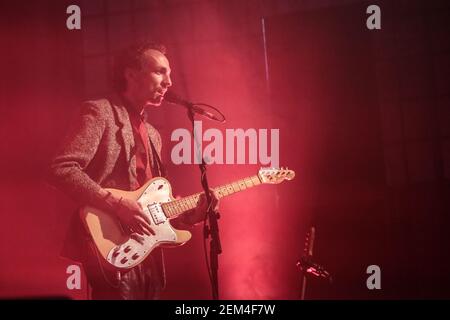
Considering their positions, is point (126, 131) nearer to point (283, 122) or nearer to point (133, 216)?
point (133, 216)

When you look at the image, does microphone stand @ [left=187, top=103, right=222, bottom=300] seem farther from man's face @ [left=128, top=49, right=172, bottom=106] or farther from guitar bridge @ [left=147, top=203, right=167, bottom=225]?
man's face @ [left=128, top=49, right=172, bottom=106]

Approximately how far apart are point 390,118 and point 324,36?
28.2 inches

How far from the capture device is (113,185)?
10.1 feet

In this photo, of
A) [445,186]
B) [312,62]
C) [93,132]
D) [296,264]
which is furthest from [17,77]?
[445,186]

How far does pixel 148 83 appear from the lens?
10.8ft

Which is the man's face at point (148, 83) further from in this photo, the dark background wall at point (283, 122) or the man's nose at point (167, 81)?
the dark background wall at point (283, 122)

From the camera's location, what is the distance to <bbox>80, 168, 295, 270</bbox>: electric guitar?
297 centimetres

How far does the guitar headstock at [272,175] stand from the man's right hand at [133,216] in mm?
791

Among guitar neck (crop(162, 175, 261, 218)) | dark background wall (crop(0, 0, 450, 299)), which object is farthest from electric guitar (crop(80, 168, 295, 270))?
dark background wall (crop(0, 0, 450, 299))

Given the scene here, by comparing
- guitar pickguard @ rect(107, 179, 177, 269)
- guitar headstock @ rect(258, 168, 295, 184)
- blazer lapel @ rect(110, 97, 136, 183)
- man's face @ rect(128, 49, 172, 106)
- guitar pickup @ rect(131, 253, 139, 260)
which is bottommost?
guitar pickup @ rect(131, 253, 139, 260)

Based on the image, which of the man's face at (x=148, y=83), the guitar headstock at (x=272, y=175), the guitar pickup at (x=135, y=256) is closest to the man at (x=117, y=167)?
the man's face at (x=148, y=83)

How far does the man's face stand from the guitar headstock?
31.4 inches

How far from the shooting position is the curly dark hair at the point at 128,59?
10.9 ft
